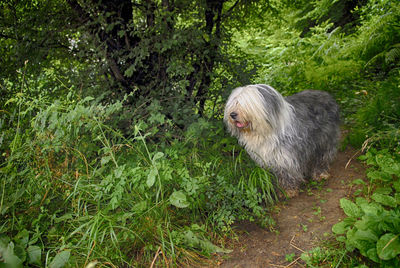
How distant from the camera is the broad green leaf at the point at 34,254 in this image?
2182mm

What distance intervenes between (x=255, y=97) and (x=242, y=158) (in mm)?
814

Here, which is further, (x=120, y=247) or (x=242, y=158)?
(x=242, y=158)

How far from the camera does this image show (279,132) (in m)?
3.21

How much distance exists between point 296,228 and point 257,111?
4.14 ft

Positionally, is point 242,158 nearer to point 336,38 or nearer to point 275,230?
point 275,230

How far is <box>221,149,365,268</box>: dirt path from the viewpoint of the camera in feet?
8.00

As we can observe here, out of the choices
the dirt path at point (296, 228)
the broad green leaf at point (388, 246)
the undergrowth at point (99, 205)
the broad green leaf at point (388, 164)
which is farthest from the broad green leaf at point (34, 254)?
the broad green leaf at point (388, 164)

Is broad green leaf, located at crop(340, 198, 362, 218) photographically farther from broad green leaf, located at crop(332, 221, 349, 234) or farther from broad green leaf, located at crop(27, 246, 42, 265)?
broad green leaf, located at crop(27, 246, 42, 265)

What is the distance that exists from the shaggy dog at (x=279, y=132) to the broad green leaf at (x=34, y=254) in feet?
7.22

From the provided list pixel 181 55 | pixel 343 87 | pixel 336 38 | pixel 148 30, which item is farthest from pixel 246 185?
pixel 336 38

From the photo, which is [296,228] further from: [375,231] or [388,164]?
[388,164]

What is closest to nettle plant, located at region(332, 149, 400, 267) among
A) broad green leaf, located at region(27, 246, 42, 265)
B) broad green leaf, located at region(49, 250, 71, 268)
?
broad green leaf, located at region(49, 250, 71, 268)

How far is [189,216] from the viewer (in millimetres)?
2762

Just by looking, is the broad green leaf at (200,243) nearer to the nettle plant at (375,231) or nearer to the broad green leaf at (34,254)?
the nettle plant at (375,231)
